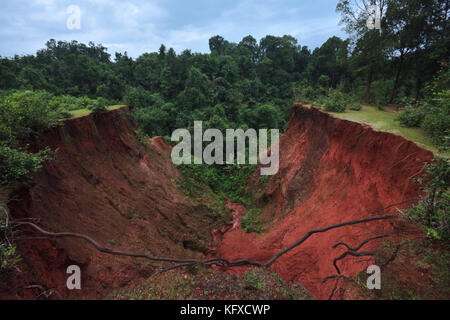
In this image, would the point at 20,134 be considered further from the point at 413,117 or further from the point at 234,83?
the point at 234,83

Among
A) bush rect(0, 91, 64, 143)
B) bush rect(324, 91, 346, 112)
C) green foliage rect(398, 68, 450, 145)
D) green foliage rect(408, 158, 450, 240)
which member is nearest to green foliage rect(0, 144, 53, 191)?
bush rect(0, 91, 64, 143)

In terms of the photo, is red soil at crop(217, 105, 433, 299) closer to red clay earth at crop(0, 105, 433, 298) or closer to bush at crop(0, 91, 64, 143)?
red clay earth at crop(0, 105, 433, 298)

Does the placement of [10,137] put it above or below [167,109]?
below

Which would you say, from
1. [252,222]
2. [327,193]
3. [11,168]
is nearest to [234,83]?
[252,222]

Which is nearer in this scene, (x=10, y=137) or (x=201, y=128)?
(x=10, y=137)
